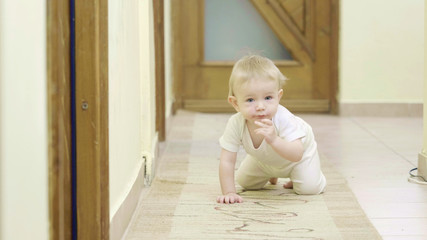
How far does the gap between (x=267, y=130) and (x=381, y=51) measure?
2715 mm

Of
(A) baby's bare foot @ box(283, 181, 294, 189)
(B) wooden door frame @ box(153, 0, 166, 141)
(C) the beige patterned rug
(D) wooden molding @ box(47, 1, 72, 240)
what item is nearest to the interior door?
(B) wooden door frame @ box(153, 0, 166, 141)

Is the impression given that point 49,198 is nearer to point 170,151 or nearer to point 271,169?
point 271,169

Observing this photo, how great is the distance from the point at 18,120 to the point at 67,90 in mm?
511

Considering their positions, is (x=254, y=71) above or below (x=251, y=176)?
above

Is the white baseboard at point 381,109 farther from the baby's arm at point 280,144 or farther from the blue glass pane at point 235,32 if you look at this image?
the baby's arm at point 280,144

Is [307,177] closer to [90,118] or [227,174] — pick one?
[227,174]

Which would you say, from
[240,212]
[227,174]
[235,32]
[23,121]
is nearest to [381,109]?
[235,32]

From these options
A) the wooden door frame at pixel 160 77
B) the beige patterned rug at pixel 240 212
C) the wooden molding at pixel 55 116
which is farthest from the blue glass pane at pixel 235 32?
the wooden molding at pixel 55 116

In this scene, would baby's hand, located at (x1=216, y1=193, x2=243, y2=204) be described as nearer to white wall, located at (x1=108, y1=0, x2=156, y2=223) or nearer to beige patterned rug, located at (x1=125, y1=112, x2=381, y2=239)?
beige patterned rug, located at (x1=125, y1=112, x2=381, y2=239)

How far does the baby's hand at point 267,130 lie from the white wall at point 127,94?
0.39m

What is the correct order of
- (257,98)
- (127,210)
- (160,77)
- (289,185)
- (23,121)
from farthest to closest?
(160,77) → (289,185) → (257,98) → (127,210) → (23,121)

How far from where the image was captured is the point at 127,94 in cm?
214

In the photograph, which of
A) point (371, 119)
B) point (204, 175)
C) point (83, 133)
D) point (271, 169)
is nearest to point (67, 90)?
point (83, 133)

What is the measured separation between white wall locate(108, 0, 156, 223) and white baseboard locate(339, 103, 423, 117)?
223 centimetres
